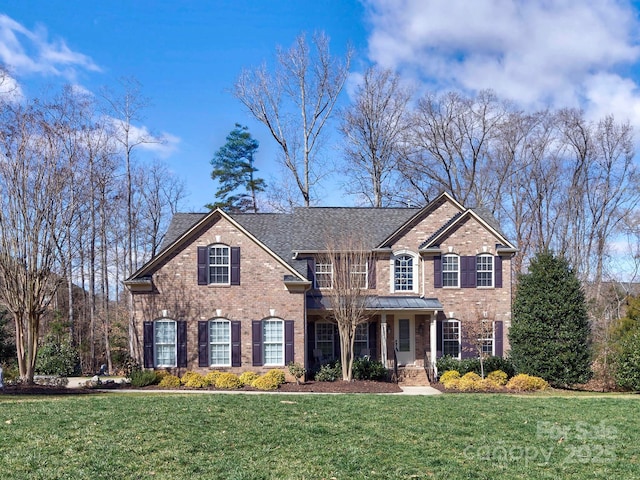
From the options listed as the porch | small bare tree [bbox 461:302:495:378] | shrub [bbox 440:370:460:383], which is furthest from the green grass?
the porch

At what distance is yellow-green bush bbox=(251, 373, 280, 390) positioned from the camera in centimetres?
1956

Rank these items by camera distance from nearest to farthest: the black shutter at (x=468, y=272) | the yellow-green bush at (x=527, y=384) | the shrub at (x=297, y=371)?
1. the yellow-green bush at (x=527, y=384)
2. the shrub at (x=297, y=371)
3. the black shutter at (x=468, y=272)

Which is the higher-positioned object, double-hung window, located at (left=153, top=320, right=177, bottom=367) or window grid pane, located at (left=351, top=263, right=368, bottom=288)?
window grid pane, located at (left=351, top=263, right=368, bottom=288)

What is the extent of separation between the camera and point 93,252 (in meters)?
31.7

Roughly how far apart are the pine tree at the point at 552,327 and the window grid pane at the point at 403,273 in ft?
16.0

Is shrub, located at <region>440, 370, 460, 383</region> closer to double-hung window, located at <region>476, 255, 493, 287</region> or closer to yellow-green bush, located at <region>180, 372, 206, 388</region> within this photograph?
double-hung window, located at <region>476, 255, 493, 287</region>

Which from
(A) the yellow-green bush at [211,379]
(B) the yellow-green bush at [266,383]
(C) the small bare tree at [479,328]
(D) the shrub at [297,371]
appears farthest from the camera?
(C) the small bare tree at [479,328]

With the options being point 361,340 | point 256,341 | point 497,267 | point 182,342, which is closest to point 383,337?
point 361,340

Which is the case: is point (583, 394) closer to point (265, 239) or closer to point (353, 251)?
point (353, 251)

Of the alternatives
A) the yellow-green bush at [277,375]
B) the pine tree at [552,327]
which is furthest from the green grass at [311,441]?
the pine tree at [552,327]

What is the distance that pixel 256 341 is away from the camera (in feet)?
71.1

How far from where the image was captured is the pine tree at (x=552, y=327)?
20.4 m

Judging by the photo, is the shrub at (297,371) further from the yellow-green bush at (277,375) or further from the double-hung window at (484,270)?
the double-hung window at (484,270)

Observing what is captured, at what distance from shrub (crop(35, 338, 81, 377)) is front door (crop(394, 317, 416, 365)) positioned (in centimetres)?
1467
